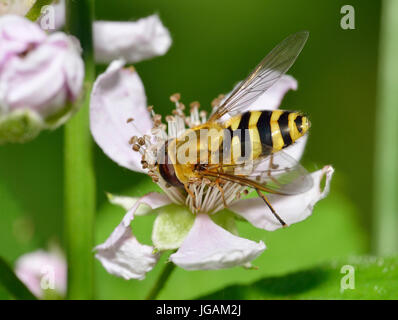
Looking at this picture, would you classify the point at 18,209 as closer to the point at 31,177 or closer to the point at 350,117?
the point at 31,177

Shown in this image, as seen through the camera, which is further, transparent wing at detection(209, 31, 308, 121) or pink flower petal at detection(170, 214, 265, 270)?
transparent wing at detection(209, 31, 308, 121)

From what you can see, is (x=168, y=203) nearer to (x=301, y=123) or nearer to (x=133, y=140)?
(x=133, y=140)

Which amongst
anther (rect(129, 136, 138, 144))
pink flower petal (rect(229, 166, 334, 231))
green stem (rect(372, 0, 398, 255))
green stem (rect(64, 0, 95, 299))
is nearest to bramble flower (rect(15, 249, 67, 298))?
green stem (rect(64, 0, 95, 299))

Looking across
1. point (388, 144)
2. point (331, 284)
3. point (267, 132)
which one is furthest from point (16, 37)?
point (388, 144)

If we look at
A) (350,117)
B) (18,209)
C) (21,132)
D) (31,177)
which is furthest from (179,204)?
(350,117)

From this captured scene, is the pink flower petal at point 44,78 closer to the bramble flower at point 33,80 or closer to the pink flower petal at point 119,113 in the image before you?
the bramble flower at point 33,80

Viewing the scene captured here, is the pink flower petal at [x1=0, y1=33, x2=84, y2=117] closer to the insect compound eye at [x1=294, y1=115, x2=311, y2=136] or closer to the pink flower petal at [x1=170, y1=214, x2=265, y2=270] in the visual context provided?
the pink flower petal at [x1=170, y1=214, x2=265, y2=270]
